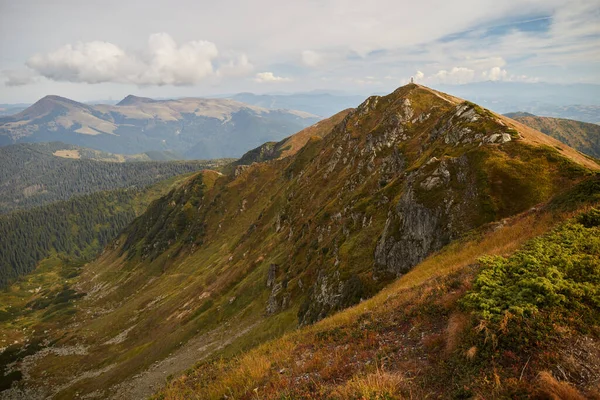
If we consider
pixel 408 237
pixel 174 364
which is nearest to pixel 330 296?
pixel 408 237

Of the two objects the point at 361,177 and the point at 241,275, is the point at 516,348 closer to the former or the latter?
the point at 361,177

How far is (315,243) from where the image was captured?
224 feet

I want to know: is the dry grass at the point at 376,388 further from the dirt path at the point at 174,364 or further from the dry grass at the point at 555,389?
the dirt path at the point at 174,364

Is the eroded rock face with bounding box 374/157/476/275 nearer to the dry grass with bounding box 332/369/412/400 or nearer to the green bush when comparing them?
the green bush

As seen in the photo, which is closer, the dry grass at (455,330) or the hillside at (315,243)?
the dry grass at (455,330)

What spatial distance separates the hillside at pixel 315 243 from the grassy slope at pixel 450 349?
2.11 ft

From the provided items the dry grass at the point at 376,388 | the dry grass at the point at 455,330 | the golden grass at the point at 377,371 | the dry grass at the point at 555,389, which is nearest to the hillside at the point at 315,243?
the golden grass at the point at 377,371

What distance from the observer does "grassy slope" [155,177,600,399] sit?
9117mm

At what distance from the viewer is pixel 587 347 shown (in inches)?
356

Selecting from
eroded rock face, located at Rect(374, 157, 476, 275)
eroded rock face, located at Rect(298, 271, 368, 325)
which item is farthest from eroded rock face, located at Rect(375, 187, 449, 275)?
eroded rock face, located at Rect(298, 271, 368, 325)

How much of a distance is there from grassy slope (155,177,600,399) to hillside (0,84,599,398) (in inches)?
25.3

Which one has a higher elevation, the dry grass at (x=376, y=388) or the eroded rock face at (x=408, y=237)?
the dry grass at (x=376, y=388)

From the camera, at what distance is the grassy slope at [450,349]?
912cm

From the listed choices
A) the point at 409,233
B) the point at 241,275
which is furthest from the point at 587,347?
the point at 241,275
